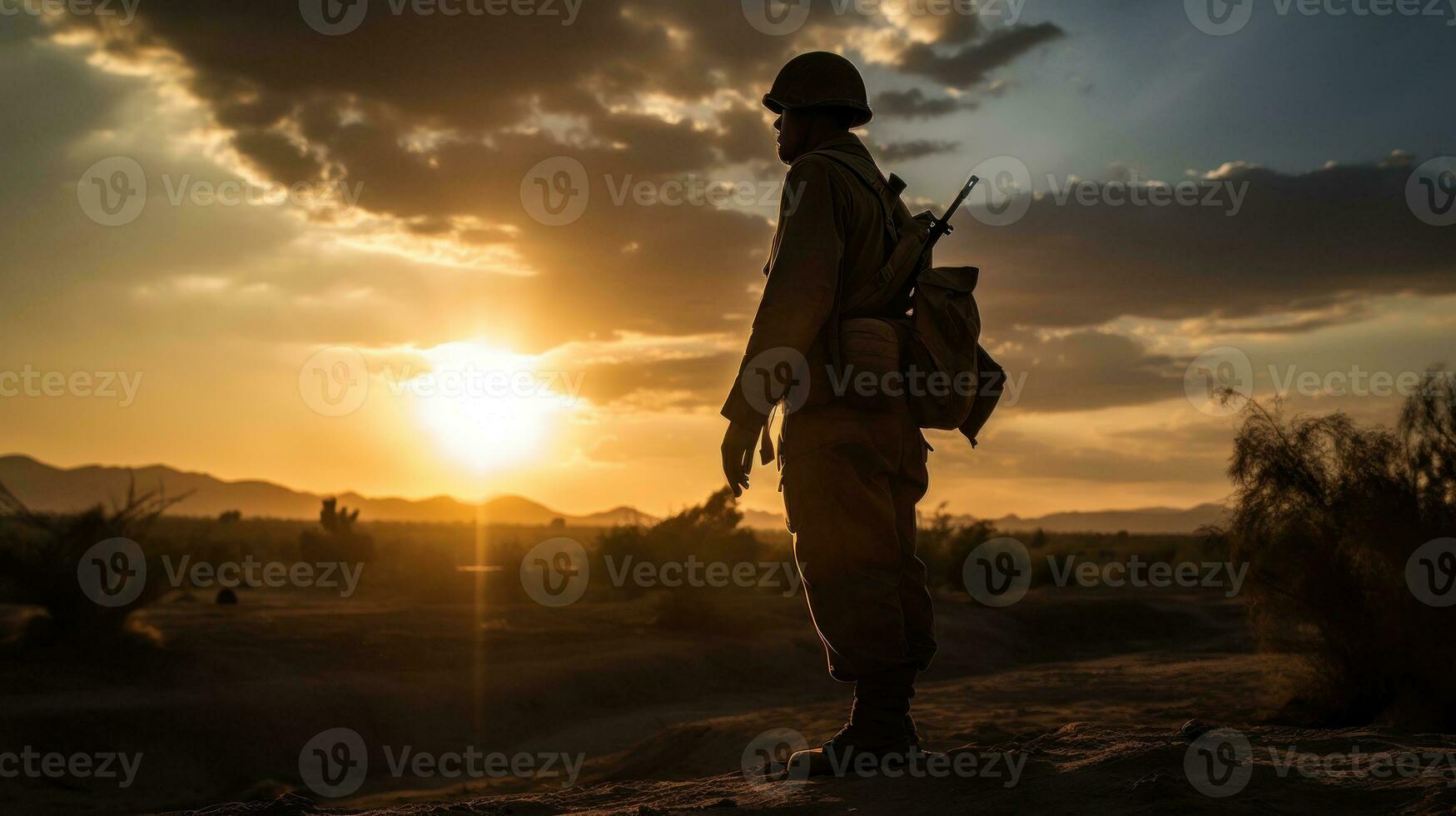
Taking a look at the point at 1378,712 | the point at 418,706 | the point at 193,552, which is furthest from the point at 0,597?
the point at 1378,712

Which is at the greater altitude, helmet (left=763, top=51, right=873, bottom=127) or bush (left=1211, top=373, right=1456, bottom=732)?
helmet (left=763, top=51, right=873, bottom=127)

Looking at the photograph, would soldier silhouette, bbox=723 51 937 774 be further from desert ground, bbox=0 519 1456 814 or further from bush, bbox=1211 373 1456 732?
bush, bbox=1211 373 1456 732

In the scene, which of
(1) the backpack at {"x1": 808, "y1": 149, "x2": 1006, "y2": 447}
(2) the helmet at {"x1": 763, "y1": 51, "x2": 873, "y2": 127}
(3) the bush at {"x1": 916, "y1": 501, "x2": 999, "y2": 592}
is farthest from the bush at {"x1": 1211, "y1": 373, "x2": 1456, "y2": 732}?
(3) the bush at {"x1": 916, "y1": 501, "x2": 999, "y2": 592}

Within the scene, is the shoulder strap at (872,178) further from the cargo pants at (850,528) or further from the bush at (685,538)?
the bush at (685,538)

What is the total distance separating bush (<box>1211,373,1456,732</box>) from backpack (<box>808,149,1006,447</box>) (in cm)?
519

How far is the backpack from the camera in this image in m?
4.00

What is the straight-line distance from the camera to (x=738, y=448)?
12.6ft

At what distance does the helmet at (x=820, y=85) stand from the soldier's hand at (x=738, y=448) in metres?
1.51

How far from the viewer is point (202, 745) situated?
809 centimetres

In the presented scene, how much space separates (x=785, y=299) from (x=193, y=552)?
20558 millimetres

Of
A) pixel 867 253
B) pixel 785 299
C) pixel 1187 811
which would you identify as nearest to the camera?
pixel 1187 811

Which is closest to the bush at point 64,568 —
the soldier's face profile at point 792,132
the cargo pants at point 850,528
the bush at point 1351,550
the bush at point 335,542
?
the soldier's face profile at point 792,132

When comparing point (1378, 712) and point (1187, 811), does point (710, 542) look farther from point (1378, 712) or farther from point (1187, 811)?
point (1187, 811)

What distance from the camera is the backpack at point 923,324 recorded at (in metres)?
4.00
